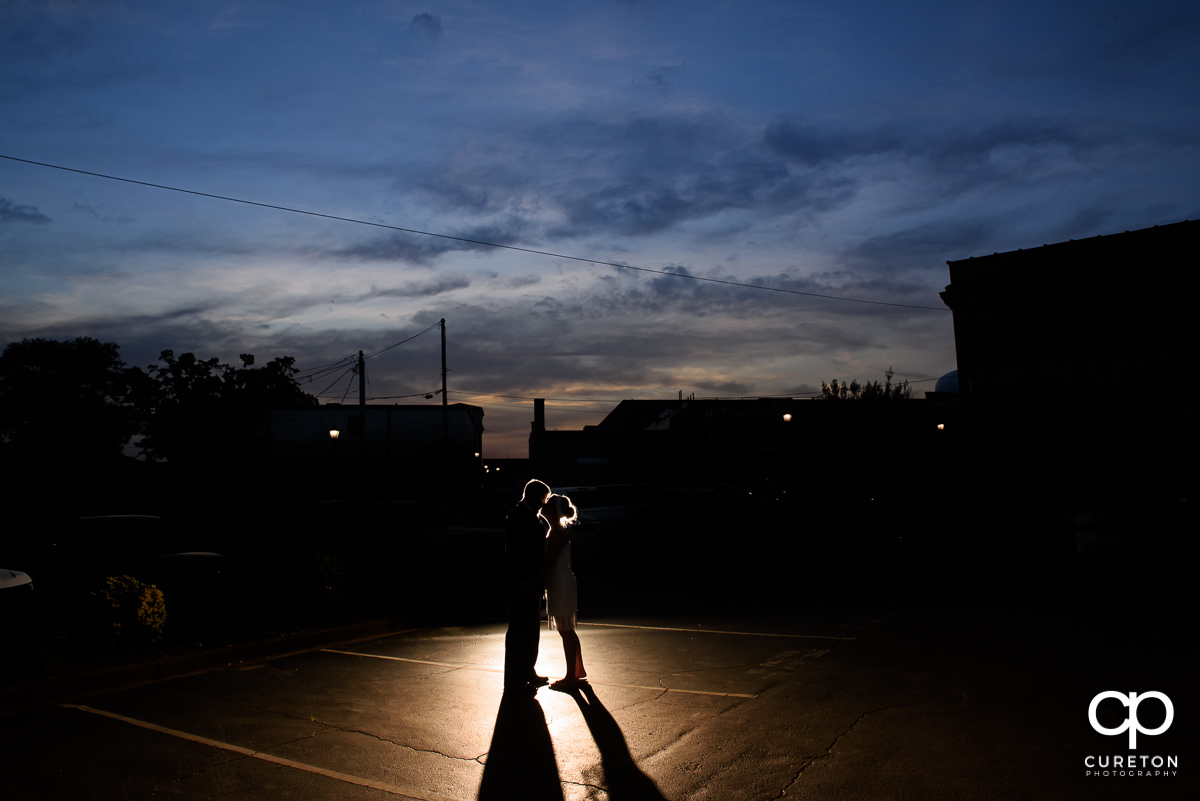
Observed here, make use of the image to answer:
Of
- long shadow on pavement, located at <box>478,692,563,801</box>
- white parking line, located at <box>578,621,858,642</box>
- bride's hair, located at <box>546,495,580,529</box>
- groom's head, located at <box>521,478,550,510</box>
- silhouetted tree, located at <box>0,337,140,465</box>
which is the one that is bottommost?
white parking line, located at <box>578,621,858,642</box>

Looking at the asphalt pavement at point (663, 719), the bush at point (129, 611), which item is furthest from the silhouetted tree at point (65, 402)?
the asphalt pavement at point (663, 719)

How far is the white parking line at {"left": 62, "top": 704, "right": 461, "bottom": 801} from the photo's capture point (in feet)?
15.8

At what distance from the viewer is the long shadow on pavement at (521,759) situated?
4785 mm

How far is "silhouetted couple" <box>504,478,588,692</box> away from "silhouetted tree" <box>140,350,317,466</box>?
40035 mm

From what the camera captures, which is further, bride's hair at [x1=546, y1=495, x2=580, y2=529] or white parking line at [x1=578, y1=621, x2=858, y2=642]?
white parking line at [x1=578, y1=621, x2=858, y2=642]

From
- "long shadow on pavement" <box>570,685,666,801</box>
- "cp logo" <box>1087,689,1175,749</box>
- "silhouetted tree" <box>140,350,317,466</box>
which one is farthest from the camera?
"silhouetted tree" <box>140,350,317,466</box>

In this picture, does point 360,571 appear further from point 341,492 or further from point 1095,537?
point 341,492

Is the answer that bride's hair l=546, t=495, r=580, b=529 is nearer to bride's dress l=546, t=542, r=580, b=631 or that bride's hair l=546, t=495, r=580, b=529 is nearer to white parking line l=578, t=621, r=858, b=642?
bride's dress l=546, t=542, r=580, b=631

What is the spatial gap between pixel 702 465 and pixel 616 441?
13.5 m

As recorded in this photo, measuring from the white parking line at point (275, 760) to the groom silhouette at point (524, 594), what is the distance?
203cm

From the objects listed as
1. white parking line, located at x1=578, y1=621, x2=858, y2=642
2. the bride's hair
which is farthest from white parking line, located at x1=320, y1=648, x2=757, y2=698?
white parking line, located at x1=578, y1=621, x2=858, y2=642

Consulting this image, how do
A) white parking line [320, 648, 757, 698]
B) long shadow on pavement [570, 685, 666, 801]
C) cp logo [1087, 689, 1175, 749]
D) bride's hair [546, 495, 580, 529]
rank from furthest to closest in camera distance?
bride's hair [546, 495, 580, 529]
white parking line [320, 648, 757, 698]
cp logo [1087, 689, 1175, 749]
long shadow on pavement [570, 685, 666, 801]

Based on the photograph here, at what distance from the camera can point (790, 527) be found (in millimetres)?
16938

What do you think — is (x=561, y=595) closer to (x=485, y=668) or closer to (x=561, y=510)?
(x=561, y=510)
